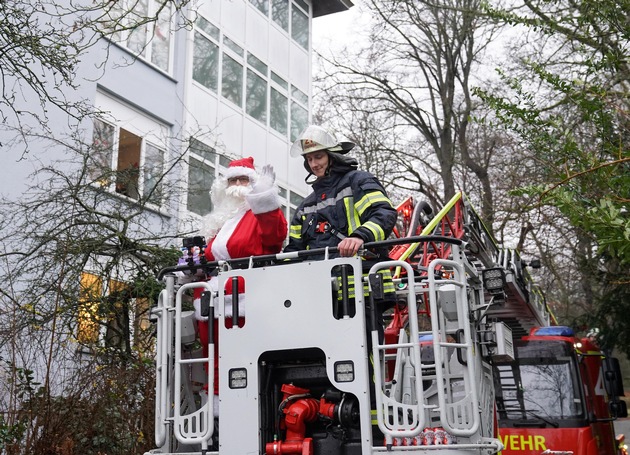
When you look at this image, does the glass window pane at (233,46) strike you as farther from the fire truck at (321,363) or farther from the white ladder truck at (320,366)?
the white ladder truck at (320,366)

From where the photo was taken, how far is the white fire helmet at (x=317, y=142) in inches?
209

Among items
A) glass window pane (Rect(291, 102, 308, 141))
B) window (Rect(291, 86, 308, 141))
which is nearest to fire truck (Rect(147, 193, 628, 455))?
glass window pane (Rect(291, 102, 308, 141))

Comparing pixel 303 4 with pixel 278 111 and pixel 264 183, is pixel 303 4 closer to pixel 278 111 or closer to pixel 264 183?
pixel 278 111

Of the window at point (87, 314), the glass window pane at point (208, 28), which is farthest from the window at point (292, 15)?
the window at point (87, 314)

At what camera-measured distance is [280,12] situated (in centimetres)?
2034

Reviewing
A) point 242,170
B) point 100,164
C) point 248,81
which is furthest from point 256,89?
point 242,170

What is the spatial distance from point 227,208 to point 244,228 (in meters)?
0.35

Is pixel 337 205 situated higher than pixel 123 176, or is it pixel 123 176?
pixel 123 176

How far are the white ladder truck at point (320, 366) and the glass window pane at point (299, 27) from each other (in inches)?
662

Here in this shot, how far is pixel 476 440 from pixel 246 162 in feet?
8.99

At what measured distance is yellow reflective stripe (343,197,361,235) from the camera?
5086mm

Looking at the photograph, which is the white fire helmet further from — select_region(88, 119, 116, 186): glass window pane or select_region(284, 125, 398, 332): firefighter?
select_region(88, 119, 116, 186): glass window pane

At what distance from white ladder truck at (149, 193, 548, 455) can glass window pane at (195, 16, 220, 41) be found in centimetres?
1221

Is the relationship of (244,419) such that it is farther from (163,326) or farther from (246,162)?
(246,162)
